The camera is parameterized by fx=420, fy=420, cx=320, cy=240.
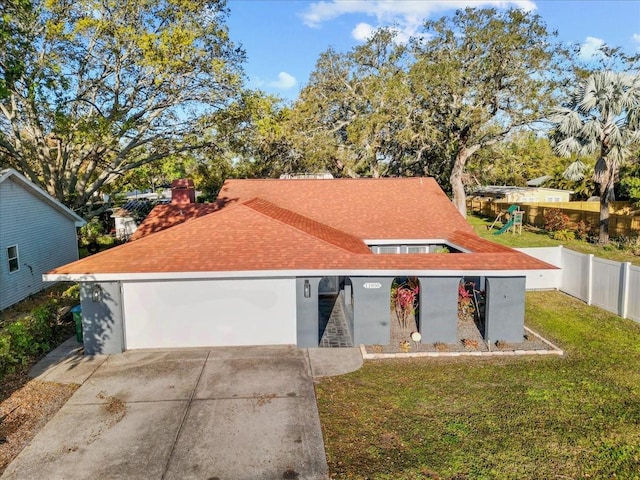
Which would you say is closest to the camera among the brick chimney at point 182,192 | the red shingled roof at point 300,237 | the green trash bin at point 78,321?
the red shingled roof at point 300,237

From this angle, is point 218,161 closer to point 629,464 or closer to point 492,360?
point 492,360

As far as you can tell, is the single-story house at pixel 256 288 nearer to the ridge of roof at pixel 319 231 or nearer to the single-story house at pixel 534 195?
the ridge of roof at pixel 319 231

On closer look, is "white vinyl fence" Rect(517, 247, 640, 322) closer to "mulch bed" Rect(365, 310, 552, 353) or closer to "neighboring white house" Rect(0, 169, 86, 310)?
"mulch bed" Rect(365, 310, 552, 353)

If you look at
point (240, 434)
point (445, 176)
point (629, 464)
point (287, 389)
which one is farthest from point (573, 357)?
point (445, 176)

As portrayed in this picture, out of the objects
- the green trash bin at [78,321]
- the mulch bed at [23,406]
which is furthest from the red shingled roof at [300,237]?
the mulch bed at [23,406]

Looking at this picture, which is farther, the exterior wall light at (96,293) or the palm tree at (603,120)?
the palm tree at (603,120)

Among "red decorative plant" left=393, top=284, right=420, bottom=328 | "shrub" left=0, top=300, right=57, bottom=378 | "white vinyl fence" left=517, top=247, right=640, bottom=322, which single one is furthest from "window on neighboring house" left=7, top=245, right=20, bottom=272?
"white vinyl fence" left=517, top=247, right=640, bottom=322

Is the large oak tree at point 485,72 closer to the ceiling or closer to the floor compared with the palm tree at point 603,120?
closer to the ceiling
